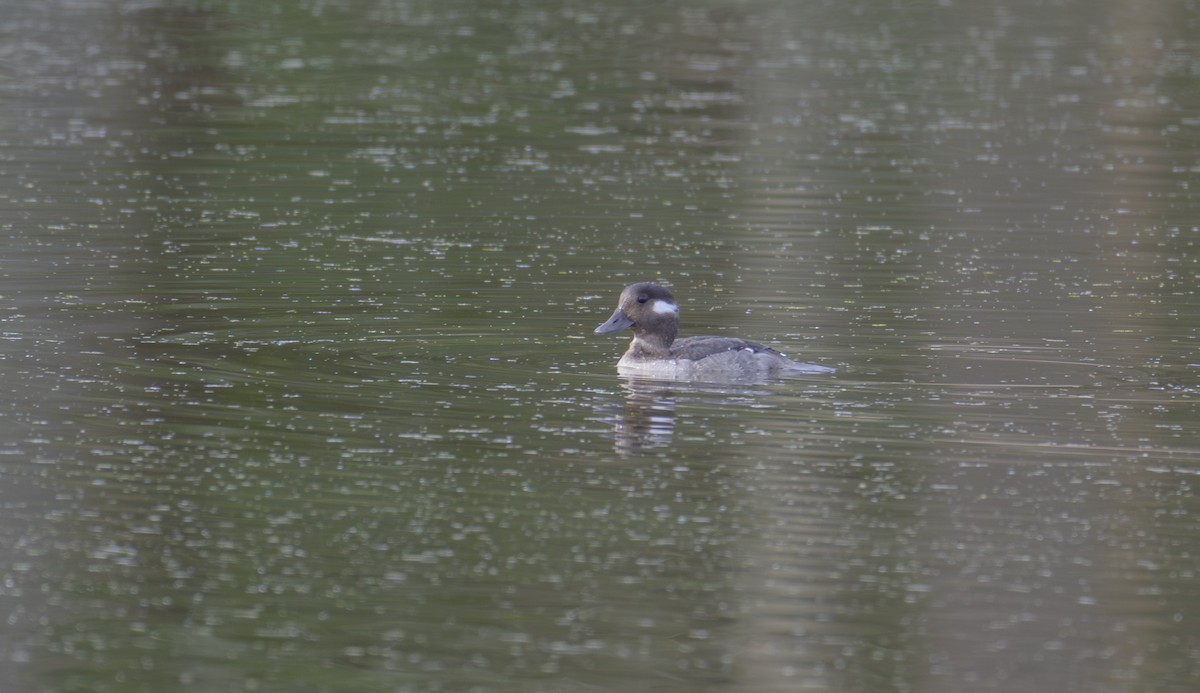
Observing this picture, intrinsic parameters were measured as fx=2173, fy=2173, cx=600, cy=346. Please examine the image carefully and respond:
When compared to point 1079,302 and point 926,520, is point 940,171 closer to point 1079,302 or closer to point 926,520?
point 1079,302

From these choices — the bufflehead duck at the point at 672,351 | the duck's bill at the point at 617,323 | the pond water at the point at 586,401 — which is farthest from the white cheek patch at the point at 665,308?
the pond water at the point at 586,401

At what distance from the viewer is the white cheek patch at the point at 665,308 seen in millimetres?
14136

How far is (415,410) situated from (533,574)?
3273mm

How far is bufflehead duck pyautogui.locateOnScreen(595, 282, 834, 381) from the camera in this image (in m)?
13.5

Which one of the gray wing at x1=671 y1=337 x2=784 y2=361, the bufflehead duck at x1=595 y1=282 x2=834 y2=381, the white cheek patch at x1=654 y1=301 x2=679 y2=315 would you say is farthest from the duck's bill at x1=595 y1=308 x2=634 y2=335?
the gray wing at x1=671 y1=337 x2=784 y2=361

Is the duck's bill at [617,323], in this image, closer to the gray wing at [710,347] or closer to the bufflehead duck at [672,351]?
the bufflehead duck at [672,351]

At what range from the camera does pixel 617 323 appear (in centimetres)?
1419

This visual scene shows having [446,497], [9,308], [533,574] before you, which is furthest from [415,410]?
[9,308]

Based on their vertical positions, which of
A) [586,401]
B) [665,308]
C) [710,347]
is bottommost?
[586,401]

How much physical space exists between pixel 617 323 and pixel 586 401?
1.52m

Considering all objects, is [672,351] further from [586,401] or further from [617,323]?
[586,401]

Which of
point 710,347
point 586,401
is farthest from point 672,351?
point 586,401

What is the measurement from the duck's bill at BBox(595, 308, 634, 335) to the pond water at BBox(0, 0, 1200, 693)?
266 millimetres

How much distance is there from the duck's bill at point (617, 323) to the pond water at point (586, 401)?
10.5 inches
